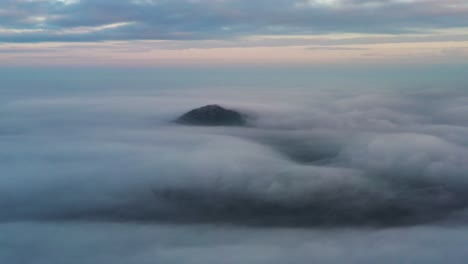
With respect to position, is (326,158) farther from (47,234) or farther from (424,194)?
(47,234)

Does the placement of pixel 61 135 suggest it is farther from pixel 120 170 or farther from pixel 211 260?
pixel 211 260

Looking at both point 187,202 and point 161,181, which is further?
point 161,181

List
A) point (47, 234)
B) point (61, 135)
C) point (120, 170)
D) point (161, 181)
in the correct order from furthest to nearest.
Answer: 1. point (61, 135)
2. point (120, 170)
3. point (161, 181)
4. point (47, 234)

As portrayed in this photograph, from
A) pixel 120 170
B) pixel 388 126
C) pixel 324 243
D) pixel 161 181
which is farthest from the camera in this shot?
pixel 388 126

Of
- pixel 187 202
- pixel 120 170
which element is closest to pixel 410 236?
pixel 187 202

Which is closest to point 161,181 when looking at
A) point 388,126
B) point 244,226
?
point 244,226

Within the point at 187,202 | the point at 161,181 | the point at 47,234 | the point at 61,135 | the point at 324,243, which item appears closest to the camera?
the point at 324,243

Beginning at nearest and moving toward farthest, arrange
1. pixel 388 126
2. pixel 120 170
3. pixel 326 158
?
pixel 120 170 → pixel 326 158 → pixel 388 126
